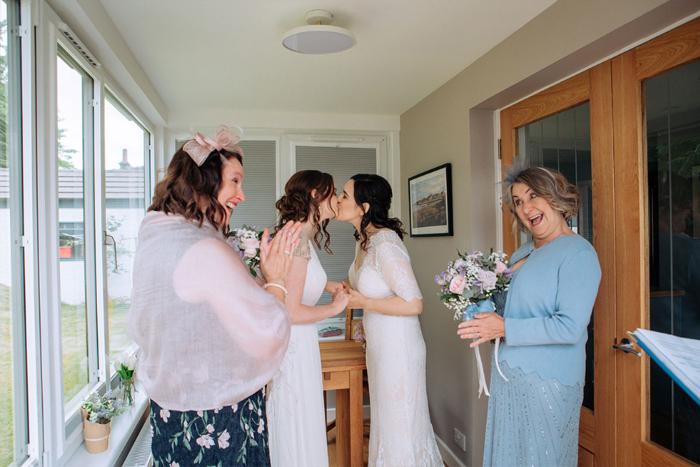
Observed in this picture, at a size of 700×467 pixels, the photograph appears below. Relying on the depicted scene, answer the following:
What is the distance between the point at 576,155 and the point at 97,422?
8.29 ft

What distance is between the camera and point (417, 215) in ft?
12.3

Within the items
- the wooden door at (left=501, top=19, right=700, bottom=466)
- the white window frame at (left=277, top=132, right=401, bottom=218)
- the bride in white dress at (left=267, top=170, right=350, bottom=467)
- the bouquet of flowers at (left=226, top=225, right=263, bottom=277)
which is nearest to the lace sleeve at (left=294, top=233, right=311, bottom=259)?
the bride in white dress at (left=267, top=170, right=350, bottom=467)

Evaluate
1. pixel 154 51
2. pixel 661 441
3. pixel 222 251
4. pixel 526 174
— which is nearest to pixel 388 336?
pixel 526 174

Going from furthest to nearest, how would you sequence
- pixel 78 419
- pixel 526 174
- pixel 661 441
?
pixel 78 419 → pixel 526 174 → pixel 661 441

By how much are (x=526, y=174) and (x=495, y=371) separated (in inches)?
33.3

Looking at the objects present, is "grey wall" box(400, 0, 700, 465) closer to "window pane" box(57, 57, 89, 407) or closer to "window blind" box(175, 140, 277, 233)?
"window blind" box(175, 140, 277, 233)

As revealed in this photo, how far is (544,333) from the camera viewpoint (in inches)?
66.6

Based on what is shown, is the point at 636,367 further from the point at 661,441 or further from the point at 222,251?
the point at 222,251

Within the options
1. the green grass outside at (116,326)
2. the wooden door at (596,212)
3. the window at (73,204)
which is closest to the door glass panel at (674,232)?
the wooden door at (596,212)

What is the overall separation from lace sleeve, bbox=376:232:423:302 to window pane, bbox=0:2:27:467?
1.52 m

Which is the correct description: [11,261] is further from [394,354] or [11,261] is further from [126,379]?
[394,354]

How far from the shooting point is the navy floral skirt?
1.27m

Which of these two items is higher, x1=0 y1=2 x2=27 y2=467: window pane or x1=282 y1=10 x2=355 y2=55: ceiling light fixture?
x1=282 y1=10 x2=355 y2=55: ceiling light fixture

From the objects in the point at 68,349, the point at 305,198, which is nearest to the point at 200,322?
the point at 305,198
